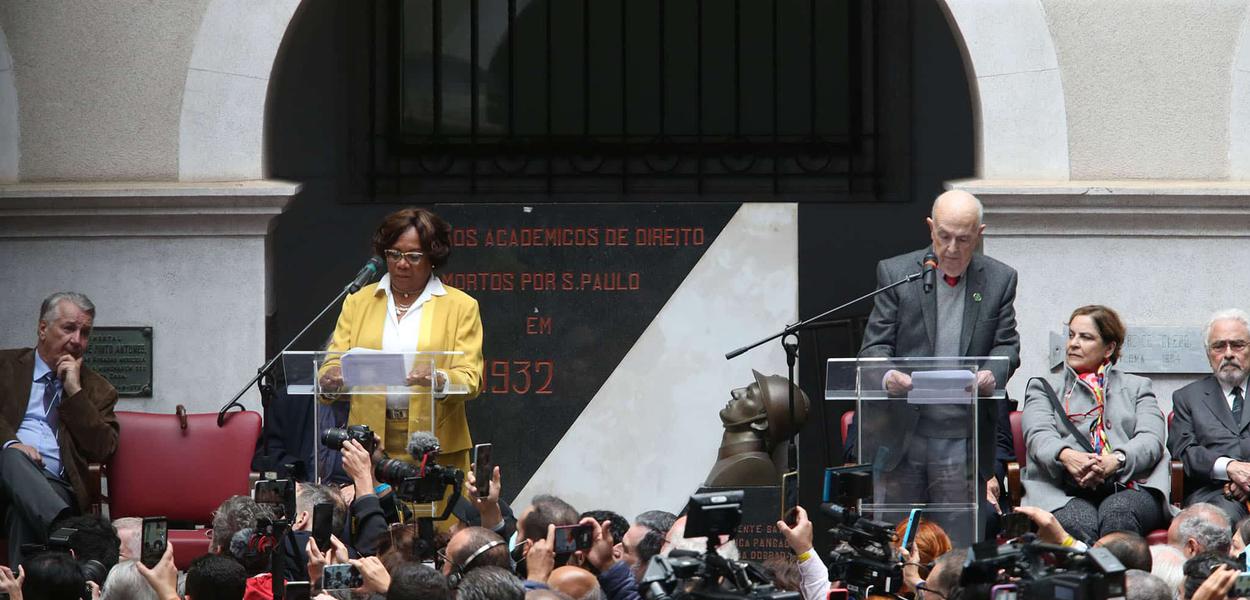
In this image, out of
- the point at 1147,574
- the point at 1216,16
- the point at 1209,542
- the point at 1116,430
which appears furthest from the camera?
the point at 1216,16

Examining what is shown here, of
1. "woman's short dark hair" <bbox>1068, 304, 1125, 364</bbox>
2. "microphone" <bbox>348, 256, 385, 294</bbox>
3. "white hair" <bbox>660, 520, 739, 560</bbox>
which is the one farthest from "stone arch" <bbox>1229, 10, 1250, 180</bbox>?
"microphone" <bbox>348, 256, 385, 294</bbox>

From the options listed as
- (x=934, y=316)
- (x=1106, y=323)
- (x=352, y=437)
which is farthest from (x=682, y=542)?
(x=1106, y=323)

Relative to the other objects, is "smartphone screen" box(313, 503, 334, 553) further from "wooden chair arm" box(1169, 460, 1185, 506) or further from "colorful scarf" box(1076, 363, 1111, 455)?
"wooden chair arm" box(1169, 460, 1185, 506)

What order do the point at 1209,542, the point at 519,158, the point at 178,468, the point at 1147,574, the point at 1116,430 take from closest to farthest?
the point at 1147,574 → the point at 1209,542 → the point at 1116,430 → the point at 178,468 → the point at 519,158

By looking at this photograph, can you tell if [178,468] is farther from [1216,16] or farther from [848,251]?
[1216,16]

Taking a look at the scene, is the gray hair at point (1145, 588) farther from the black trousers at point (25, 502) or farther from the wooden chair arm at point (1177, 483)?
the black trousers at point (25, 502)

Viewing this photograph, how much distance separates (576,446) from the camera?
969cm

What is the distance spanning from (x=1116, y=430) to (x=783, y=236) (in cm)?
211

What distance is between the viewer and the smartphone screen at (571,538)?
5.96 m

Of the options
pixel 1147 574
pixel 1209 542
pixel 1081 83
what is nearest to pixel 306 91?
pixel 1081 83

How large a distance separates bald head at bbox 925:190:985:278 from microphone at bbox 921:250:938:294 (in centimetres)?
5

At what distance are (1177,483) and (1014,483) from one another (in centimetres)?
80

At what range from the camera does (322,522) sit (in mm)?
6145

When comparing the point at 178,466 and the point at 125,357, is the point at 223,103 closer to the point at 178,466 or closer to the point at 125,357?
the point at 125,357
